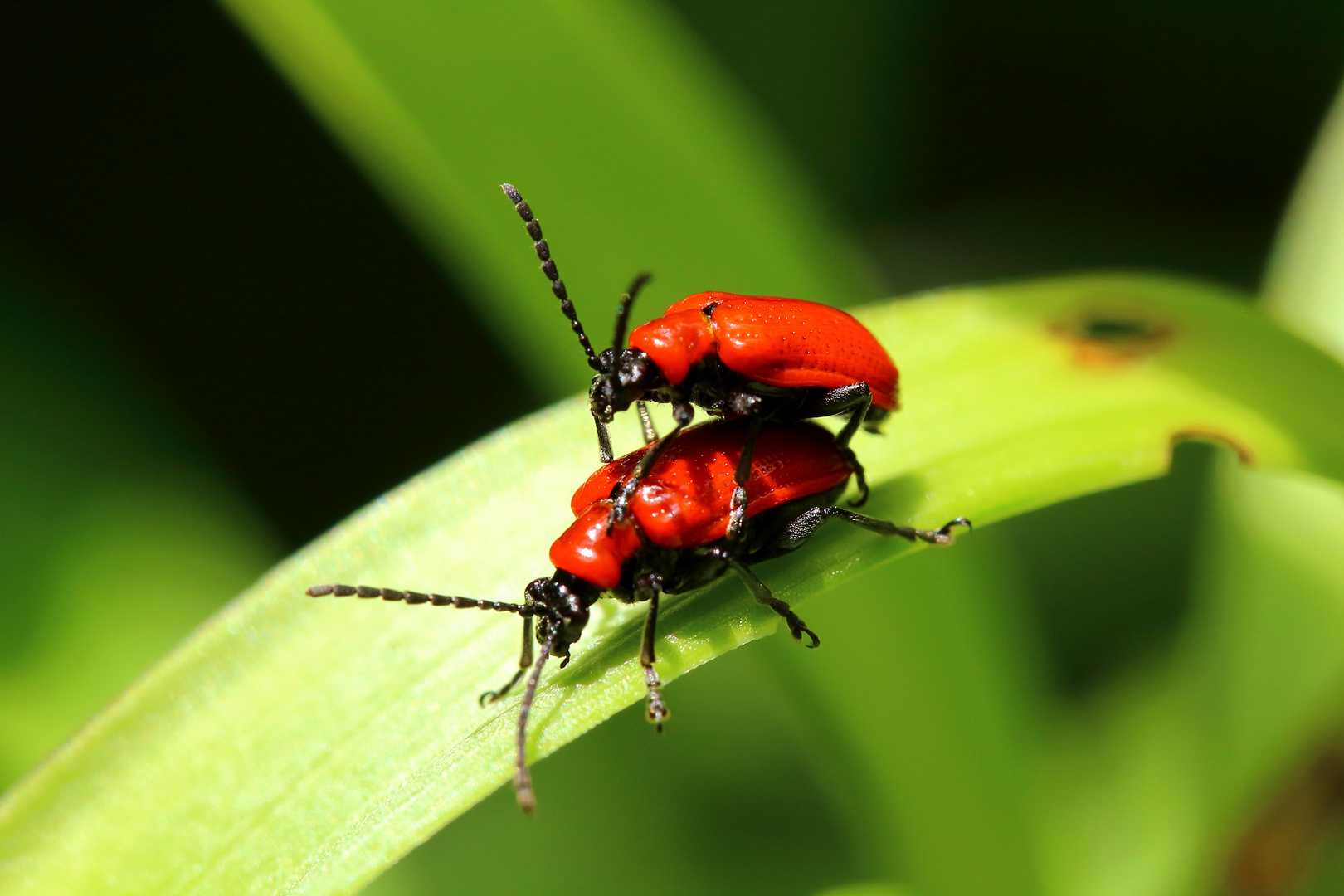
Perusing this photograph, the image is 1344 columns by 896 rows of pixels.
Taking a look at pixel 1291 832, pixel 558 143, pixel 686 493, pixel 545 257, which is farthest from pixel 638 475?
pixel 1291 832

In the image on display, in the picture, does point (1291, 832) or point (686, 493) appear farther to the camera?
point (1291, 832)

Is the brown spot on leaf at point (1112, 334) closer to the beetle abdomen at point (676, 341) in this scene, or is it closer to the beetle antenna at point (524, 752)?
the beetle abdomen at point (676, 341)

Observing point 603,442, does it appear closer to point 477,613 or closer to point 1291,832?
point 477,613

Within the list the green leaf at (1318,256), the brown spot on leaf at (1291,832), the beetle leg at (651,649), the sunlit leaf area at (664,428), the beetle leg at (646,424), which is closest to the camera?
the beetle leg at (651,649)

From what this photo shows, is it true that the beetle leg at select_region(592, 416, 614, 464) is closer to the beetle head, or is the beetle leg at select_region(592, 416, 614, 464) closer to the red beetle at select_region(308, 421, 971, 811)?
the red beetle at select_region(308, 421, 971, 811)

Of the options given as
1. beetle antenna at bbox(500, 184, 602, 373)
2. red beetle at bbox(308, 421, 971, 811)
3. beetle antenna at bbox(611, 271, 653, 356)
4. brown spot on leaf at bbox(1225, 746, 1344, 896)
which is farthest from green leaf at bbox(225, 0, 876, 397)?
brown spot on leaf at bbox(1225, 746, 1344, 896)

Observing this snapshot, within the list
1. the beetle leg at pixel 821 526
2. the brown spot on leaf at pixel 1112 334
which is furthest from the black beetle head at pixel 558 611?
the brown spot on leaf at pixel 1112 334
